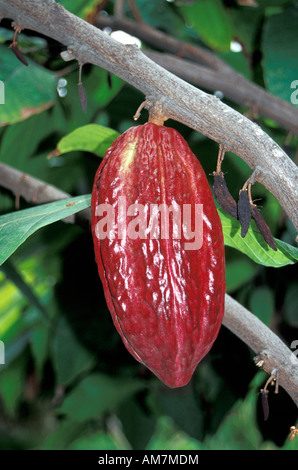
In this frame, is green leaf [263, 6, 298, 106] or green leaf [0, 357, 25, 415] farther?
green leaf [0, 357, 25, 415]

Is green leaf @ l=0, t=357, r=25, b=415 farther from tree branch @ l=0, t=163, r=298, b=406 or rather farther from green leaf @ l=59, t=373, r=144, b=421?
tree branch @ l=0, t=163, r=298, b=406

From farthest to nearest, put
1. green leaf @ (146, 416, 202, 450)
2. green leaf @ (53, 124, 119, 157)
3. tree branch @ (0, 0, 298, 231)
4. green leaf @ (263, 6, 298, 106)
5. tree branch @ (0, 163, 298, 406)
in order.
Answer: green leaf @ (146, 416, 202, 450), green leaf @ (263, 6, 298, 106), green leaf @ (53, 124, 119, 157), tree branch @ (0, 163, 298, 406), tree branch @ (0, 0, 298, 231)

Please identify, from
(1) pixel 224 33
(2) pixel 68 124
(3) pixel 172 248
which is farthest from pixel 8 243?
(1) pixel 224 33

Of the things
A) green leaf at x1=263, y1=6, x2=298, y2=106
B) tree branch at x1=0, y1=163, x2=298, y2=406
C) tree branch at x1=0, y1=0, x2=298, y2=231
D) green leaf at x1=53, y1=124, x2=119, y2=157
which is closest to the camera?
tree branch at x1=0, y1=0, x2=298, y2=231

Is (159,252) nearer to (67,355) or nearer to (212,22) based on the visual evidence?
(67,355)

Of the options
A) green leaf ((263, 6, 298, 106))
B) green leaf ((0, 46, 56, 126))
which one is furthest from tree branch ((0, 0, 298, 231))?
green leaf ((263, 6, 298, 106))

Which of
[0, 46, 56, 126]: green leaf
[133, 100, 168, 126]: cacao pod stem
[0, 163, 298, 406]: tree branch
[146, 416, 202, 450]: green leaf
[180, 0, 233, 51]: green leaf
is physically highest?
[133, 100, 168, 126]: cacao pod stem
